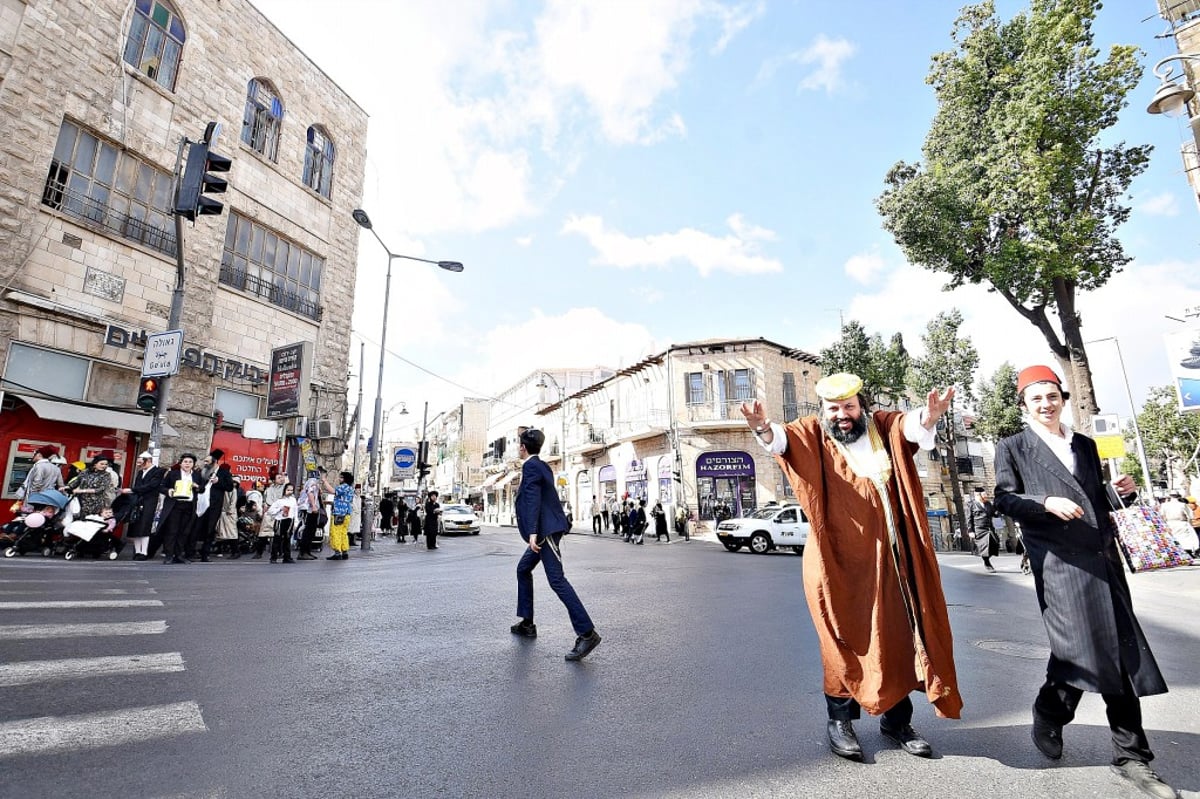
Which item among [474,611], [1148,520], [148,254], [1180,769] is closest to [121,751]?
[474,611]

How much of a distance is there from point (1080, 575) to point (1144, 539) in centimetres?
75

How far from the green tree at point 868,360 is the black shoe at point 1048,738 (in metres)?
26.2

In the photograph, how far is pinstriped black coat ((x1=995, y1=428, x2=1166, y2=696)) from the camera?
2553mm

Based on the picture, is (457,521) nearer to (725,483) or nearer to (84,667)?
(725,483)

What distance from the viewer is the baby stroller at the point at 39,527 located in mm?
9555

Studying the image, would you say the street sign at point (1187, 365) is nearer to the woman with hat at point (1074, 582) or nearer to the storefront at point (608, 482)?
the woman with hat at point (1074, 582)

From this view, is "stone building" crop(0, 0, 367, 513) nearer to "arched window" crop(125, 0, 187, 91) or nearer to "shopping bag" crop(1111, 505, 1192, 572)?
"arched window" crop(125, 0, 187, 91)

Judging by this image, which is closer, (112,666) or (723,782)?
(723,782)

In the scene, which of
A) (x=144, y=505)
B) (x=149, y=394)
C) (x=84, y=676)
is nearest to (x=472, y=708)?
(x=84, y=676)

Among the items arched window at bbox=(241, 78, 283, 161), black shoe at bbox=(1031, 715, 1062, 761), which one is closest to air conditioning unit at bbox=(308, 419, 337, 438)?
arched window at bbox=(241, 78, 283, 161)

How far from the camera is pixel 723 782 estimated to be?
2377 millimetres

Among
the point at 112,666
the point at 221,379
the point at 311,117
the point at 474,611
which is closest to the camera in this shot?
the point at 112,666

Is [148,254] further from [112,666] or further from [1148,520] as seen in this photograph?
[1148,520]

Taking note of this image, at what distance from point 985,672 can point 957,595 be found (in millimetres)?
5380
